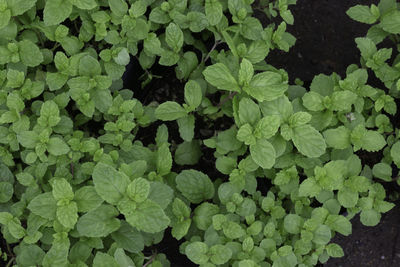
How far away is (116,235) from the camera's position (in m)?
1.50

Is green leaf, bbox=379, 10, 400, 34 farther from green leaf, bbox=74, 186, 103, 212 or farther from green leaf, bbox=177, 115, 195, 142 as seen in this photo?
green leaf, bbox=74, 186, 103, 212

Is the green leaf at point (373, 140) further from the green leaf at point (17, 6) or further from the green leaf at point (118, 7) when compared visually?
the green leaf at point (17, 6)

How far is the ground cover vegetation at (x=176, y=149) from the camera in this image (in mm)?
1441

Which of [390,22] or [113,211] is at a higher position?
[390,22]

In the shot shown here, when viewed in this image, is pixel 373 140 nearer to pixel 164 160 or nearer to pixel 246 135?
pixel 246 135

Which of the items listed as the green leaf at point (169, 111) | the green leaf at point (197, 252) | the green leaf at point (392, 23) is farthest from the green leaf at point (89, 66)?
the green leaf at point (392, 23)

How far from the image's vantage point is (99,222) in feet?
4.62

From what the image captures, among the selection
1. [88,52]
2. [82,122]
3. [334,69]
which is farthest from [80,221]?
[334,69]

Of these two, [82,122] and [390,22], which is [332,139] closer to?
[390,22]

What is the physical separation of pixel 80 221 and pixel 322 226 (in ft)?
2.86

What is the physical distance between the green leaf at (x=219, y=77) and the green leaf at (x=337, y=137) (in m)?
0.41

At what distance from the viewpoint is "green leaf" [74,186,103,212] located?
140cm

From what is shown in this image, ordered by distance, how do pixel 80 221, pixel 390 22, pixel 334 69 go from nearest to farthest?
pixel 80 221, pixel 390 22, pixel 334 69

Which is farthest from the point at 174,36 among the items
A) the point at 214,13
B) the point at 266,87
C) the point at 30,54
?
the point at 30,54
